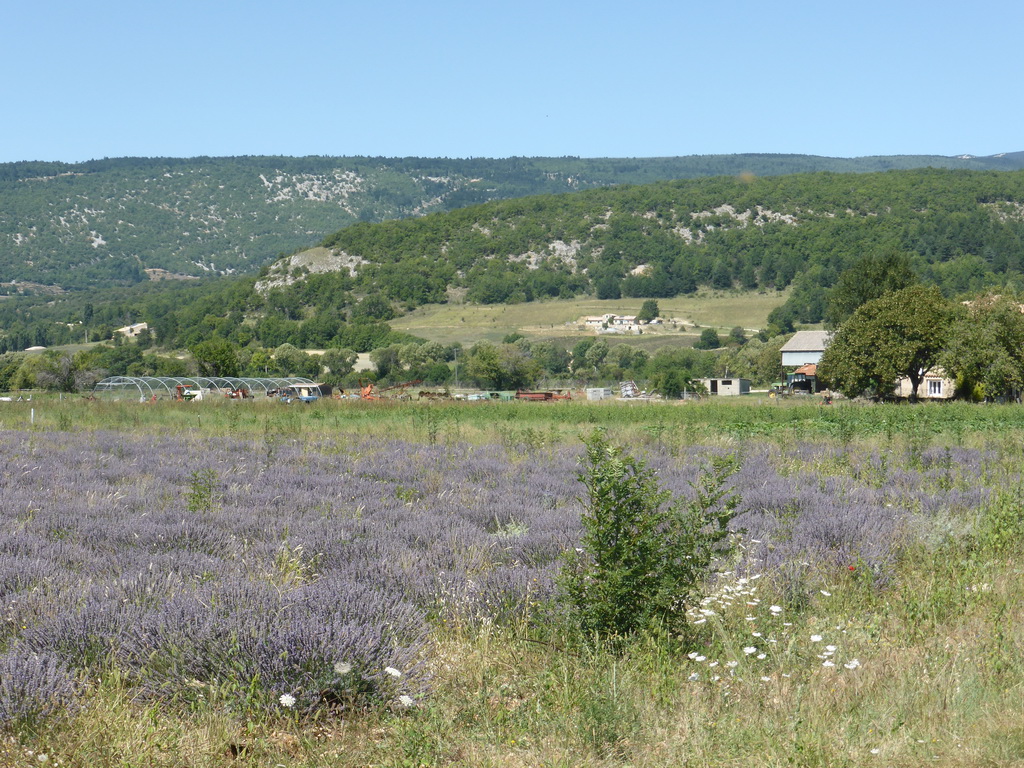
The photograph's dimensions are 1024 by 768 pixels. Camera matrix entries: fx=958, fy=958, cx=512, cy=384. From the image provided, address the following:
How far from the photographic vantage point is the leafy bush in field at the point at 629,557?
18.9 ft

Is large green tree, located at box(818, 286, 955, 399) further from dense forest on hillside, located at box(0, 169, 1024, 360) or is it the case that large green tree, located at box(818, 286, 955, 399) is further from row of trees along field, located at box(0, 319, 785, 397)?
dense forest on hillside, located at box(0, 169, 1024, 360)

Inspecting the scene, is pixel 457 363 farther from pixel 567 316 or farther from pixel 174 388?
pixel 567 316

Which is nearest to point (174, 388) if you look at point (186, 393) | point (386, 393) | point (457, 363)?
point (186, 393)

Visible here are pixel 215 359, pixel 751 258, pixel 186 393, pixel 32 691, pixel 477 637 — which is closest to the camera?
pixel 32 691

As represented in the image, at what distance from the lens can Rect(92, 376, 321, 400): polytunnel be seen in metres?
51.6

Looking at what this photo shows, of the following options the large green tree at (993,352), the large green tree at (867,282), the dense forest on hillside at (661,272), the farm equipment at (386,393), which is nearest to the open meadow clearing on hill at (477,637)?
the farm equipment at (386,393)

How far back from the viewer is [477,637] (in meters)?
5.94

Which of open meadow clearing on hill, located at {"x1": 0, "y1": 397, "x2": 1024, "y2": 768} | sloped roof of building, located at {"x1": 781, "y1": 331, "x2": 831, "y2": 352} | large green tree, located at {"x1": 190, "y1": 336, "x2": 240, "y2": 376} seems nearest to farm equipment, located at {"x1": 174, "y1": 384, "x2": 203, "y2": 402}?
large green tree, located at {"x1": 190, "y1": 336, "x2": 240, "y2": 376}

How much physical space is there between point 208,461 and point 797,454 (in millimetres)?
10894

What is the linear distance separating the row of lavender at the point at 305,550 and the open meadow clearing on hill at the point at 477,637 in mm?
30

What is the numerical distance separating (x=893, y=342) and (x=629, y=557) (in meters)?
55.7

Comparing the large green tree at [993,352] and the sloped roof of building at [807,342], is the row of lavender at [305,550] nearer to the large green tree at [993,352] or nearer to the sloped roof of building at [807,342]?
the large green tree at [993,352]

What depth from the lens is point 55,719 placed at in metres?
4.38

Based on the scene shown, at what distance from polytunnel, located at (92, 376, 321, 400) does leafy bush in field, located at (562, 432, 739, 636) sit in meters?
46.3
